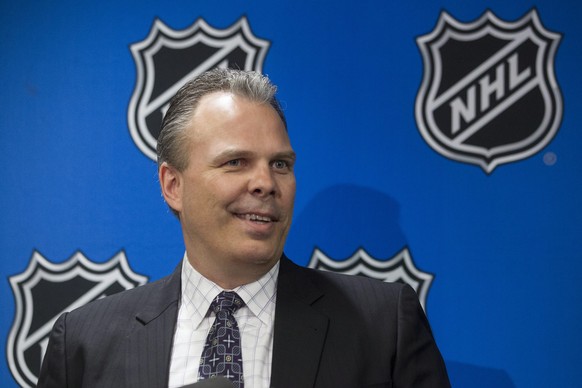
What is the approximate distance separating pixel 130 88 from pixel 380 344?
91 centimetres

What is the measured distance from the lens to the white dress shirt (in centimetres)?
133

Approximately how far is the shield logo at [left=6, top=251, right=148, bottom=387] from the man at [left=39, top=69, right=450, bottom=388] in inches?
12.1

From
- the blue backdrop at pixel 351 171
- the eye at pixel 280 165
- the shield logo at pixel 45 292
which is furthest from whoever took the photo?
the shield logo at pixel 45 292

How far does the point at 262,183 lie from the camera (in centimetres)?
133

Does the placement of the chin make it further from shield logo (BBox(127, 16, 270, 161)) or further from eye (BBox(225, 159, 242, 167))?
shield logo (BBox(127, 16, 270, 161))

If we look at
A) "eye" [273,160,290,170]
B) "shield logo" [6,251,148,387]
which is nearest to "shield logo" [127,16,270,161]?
"shield logo" [6,251,148,387]

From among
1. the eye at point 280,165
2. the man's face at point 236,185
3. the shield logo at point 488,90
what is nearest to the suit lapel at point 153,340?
the man's face at point 236,185

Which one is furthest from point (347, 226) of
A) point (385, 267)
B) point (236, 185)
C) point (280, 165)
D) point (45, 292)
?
point (45, 292)

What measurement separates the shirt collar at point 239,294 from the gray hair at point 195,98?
0.23m

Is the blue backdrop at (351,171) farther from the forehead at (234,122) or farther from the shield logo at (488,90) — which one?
the forehead at (234,122)

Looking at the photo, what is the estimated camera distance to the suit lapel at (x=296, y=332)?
1.29 meters

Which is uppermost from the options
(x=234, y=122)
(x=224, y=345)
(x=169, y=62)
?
(x=169, y=62)

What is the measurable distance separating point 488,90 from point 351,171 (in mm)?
377

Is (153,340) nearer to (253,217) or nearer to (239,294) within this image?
(239,294)
